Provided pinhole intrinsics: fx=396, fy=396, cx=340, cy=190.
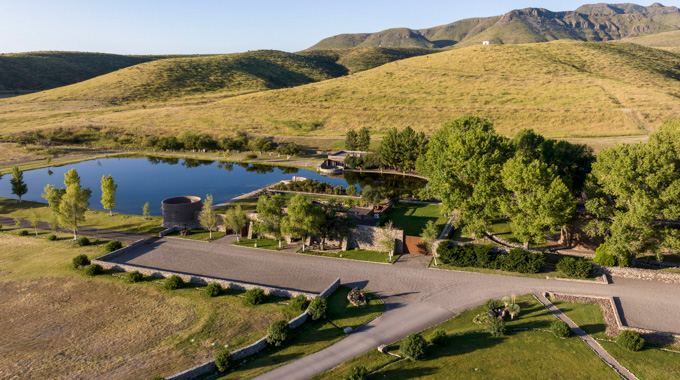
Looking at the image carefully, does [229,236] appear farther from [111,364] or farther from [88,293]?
[111,364]

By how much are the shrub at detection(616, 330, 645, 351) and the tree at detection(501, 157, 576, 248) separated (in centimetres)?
1274

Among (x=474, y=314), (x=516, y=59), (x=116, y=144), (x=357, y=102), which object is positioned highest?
(x=516, y=59)

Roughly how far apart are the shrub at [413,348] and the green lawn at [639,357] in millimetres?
12483

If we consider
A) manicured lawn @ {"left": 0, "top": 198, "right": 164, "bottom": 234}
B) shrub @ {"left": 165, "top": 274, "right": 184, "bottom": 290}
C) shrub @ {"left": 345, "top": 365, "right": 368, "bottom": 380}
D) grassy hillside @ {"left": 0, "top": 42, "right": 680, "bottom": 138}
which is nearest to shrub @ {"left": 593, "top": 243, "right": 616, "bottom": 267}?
shrub @ {"left": 345, "top": 365, "right": 368, "bottom": 380}

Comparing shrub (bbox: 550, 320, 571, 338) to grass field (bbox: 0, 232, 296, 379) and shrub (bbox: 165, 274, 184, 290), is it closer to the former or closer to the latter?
grass field (bbox: 0, 232, 296, 379)

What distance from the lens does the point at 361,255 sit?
43.1 m

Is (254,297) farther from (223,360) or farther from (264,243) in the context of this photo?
(264,243)

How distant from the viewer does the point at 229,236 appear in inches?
1948

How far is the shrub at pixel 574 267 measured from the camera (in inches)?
1393

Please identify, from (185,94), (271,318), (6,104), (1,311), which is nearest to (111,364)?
(271,318)

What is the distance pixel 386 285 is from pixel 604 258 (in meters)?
20.3

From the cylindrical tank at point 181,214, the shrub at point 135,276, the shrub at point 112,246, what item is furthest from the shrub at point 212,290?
the cylindrical tank at point 181,214

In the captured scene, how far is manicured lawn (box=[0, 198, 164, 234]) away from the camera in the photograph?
2076 inches

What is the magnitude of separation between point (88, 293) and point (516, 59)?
7016 inches
